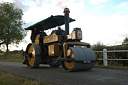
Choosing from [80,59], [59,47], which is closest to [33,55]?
[59,47]

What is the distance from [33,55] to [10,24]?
27697 millimetres

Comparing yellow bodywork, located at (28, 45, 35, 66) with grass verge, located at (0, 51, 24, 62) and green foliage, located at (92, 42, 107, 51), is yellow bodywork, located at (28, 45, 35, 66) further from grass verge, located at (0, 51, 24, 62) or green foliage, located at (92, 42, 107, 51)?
grass verge, located at (0, 51, 24, 62)

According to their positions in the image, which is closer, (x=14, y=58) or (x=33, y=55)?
(x=33, y=55)

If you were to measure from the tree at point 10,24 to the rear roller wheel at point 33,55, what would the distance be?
2578 centimetres

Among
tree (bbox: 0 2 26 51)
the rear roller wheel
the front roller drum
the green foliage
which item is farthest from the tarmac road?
tree (bbox: 0 2 26 51)

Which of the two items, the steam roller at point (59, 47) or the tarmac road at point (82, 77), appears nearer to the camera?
the tarmac road at point (82, 77)

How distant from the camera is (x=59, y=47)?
28.2ft

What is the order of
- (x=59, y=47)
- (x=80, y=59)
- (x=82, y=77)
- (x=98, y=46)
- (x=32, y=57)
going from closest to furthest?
(x=82, y=77) → (x=80, y=59) → (x=59, y=47) → (x=32, y=57) → (x=98, y=46)

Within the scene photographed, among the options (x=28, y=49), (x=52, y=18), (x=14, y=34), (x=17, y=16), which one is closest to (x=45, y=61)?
(x=28, y=49)

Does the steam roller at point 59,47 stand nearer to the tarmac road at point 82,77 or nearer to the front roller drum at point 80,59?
the front roller drum at point 80,59

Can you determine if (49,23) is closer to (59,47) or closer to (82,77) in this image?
(59,47)

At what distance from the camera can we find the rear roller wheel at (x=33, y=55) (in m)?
9.48

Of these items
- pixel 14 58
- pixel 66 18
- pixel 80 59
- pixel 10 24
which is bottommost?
pixel 14 58

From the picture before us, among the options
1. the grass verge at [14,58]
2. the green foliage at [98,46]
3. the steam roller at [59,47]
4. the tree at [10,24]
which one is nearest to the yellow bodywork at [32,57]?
the steam roller at [59,47]
